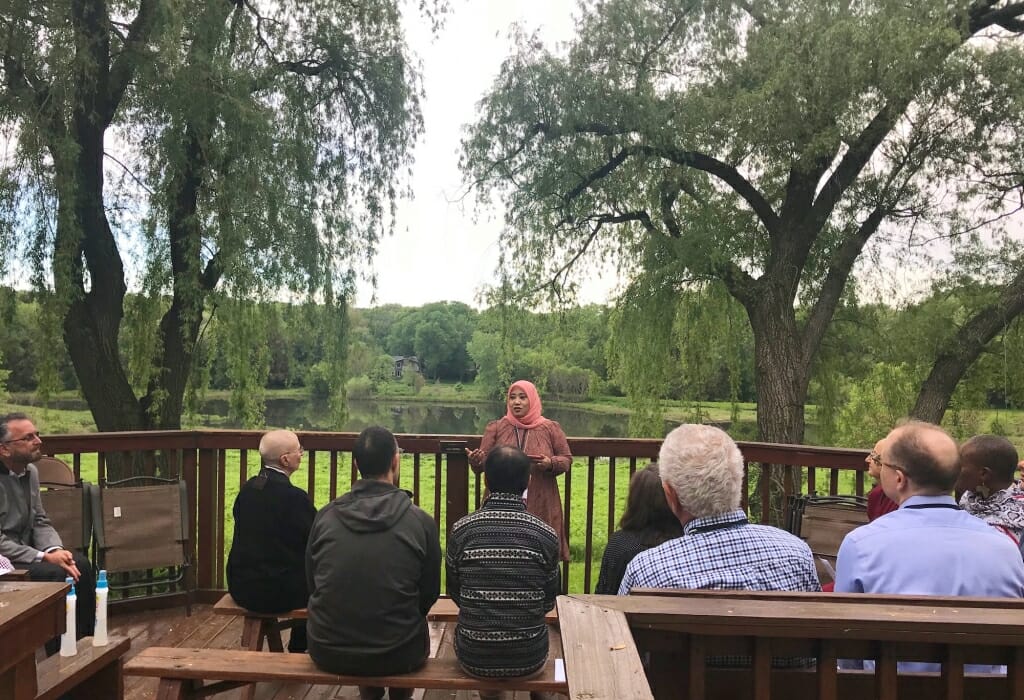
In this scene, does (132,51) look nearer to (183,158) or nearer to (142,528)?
(183,158)

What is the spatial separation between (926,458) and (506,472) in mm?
1176

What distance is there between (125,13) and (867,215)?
7.43m

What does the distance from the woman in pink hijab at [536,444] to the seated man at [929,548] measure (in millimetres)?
2028

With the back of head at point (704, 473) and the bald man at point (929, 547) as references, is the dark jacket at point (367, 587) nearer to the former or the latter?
the back of head at point (704, 473)

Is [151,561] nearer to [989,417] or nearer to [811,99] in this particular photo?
[811,99]

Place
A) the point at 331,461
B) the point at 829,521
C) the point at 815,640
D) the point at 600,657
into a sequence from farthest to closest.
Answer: the point at 331,461
the point at 829,521
the point at 815,640
the point at 600,657

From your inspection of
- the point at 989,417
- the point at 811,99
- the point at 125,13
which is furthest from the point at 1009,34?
the point at 125,13

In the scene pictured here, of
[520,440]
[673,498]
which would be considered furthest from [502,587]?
[520,440]

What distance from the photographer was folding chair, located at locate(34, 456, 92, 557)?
12.3 ft

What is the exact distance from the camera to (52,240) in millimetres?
5559

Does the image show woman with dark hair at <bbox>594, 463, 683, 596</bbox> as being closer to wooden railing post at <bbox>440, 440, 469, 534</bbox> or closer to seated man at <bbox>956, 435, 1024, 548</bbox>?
seated man at <bbox>956, 435, 1024, 548</bbox>

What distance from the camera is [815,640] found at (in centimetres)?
127

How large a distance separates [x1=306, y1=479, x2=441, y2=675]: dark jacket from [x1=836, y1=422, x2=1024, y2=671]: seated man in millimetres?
1187

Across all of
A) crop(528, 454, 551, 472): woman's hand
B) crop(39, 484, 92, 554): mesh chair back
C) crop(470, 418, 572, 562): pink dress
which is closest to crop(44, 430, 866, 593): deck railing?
crop(39, 484, 92, 554): mesh chair back
